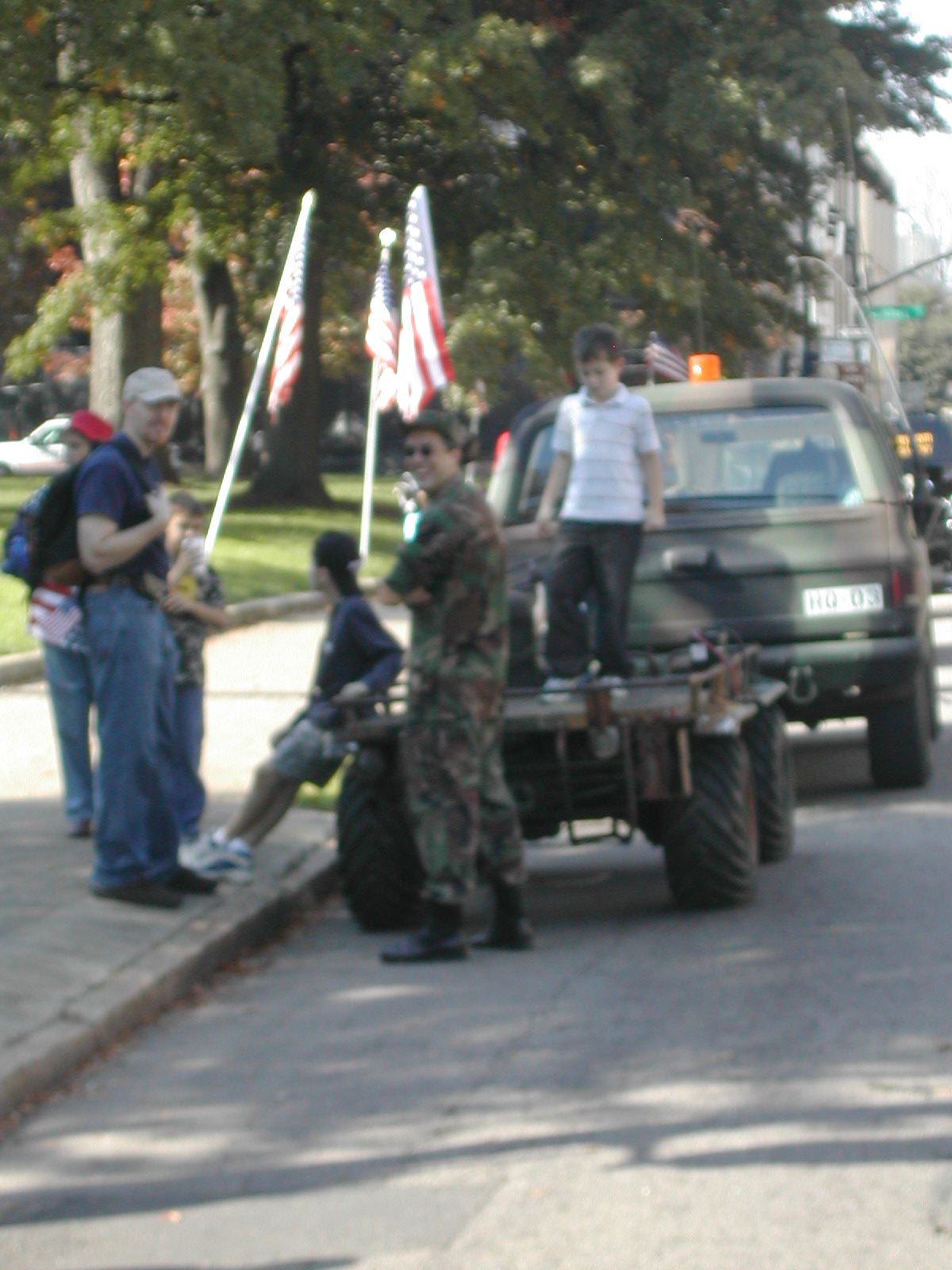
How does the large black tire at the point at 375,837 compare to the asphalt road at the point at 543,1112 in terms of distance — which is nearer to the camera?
the asphalt road at the point at 543,1112

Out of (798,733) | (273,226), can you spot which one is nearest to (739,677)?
(798,733)

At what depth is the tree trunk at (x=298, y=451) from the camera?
33475 millimetres

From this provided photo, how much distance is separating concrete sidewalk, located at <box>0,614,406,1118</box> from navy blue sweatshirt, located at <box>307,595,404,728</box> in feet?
2.74

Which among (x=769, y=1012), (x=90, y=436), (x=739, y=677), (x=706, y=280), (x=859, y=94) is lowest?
(x=769, y=1012)

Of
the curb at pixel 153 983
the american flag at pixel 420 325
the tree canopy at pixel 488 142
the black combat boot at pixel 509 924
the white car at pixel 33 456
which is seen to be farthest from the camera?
the white car at pixel 33 456

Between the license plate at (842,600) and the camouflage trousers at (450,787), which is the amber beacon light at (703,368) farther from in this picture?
the camouflage trousers at (450,787)

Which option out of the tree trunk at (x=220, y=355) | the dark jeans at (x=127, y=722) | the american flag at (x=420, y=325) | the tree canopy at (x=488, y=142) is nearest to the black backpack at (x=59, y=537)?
the dark jeans at (x=127, y=722)

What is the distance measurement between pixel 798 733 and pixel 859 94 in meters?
18.2

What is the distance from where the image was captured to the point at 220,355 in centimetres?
3884

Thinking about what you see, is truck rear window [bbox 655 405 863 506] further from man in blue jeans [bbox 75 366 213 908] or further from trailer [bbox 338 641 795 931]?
man in blue jeans [bbox 75 366 213 908]

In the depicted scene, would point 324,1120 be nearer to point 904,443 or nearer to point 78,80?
point 904,443

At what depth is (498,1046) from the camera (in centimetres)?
639

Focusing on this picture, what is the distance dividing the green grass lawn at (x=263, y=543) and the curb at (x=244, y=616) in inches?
7.4

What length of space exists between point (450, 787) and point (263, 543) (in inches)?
771
